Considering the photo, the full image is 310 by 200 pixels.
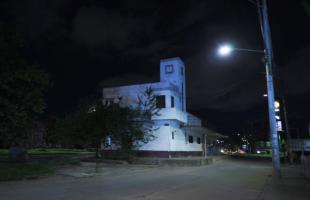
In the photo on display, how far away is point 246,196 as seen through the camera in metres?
12.8

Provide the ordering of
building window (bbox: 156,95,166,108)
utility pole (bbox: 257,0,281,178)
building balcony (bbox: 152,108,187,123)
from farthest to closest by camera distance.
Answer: building window (bbox: 156,95,166,108)
building balcony (bbox: 152,108,187,123)
utility pole (bbox: 257,0,281,178)

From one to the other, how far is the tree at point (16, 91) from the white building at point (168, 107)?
1633 centimetres

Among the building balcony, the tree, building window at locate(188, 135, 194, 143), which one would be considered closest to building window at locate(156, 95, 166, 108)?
the building balcony

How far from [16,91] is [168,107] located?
22.7m

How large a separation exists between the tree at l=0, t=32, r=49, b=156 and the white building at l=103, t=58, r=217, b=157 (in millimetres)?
16334

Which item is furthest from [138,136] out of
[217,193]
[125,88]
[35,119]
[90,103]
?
[217,193]

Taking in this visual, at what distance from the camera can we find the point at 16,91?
20203 millimetres

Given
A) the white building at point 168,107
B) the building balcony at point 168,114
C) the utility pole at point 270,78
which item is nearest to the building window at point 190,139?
the white building at point 168,107

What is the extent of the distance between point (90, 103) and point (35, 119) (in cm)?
1385

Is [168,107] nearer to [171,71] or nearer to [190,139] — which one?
[171,71]

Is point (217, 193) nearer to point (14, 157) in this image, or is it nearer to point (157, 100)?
point (14, 157)

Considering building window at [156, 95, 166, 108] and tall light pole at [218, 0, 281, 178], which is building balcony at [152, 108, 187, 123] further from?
tall light pole at [218, 0, 281, 178]

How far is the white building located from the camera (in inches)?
1601

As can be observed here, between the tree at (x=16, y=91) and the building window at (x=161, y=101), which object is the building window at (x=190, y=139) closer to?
the building window at (x=161, y=101)
